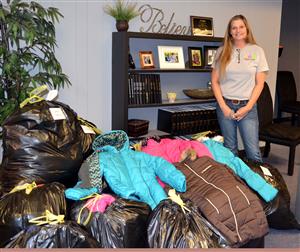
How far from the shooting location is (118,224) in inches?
62.0

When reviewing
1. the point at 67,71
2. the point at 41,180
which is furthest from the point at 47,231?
the point at 67,71

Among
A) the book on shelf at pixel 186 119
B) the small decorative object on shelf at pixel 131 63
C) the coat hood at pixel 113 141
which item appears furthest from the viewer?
the book on shelf at pixel 186 119

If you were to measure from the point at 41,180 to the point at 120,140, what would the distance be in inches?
19.9

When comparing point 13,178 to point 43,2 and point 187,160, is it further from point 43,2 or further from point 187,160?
point 43,2

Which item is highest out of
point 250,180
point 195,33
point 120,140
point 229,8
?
point 229,8

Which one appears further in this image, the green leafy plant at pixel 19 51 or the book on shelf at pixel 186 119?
the book on shelf at pixel 186 119

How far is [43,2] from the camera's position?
3.10 m

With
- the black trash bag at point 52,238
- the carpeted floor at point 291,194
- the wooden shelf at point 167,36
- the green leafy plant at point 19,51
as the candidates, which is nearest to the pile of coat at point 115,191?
the black trash bag at point 52,238

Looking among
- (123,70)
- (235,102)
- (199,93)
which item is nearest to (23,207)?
(123,70)

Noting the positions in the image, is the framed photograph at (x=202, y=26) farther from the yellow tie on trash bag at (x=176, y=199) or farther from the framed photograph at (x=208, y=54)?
the yellow tie on trash bag at (x=176, y=199)

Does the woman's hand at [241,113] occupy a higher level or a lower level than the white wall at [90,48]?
lower

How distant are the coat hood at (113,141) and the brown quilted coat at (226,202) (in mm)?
366

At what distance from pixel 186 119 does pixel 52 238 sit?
8.12ft

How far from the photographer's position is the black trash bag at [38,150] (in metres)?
1.90
